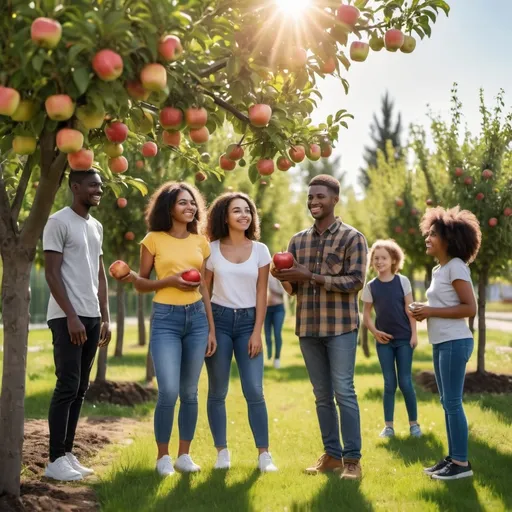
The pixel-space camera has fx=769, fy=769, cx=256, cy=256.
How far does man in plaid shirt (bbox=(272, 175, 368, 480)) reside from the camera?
17.7ft

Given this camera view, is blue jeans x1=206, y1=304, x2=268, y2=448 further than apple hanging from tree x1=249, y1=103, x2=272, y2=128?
Yes

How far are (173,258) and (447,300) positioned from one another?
1944mm

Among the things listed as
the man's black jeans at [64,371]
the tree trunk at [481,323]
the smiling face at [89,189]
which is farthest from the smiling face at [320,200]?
the tree trunk at [481,323]

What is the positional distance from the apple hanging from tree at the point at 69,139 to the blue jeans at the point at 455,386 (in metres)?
2.99

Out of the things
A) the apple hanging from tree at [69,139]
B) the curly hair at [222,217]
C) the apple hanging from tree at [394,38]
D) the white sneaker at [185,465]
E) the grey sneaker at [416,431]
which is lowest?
the grey sneaker at [416,431]

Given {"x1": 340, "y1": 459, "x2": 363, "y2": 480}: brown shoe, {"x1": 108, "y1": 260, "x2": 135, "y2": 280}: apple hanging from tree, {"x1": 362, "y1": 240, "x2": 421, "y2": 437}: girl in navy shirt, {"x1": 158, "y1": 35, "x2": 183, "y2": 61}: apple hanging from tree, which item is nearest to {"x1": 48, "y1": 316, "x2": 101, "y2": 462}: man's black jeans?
{"x1": 108, "y1": 260, "x2": 135, "y2": 280}: apple hanging from tree

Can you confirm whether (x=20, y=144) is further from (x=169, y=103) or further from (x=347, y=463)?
(x=347, y=463)

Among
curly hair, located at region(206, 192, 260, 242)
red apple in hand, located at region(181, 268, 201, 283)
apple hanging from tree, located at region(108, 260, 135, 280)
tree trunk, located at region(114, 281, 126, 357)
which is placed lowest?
tree trunk, located at region(114, 281, 126, 357)

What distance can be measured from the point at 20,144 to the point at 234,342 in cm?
238

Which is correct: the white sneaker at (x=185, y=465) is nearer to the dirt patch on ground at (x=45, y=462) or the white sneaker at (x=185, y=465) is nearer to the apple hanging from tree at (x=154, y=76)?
the dirt patch on ground at (x=45, y=462)

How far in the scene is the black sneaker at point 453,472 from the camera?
530 cm

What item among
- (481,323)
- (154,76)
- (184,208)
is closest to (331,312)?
(184,208)

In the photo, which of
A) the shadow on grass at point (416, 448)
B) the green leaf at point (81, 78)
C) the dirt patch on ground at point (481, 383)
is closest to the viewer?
the green leaf at point (81, 78)

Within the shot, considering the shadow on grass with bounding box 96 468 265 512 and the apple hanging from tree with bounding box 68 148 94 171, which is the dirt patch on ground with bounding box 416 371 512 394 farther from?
the apple hanging from tree with bounding box 68 148 94 171
